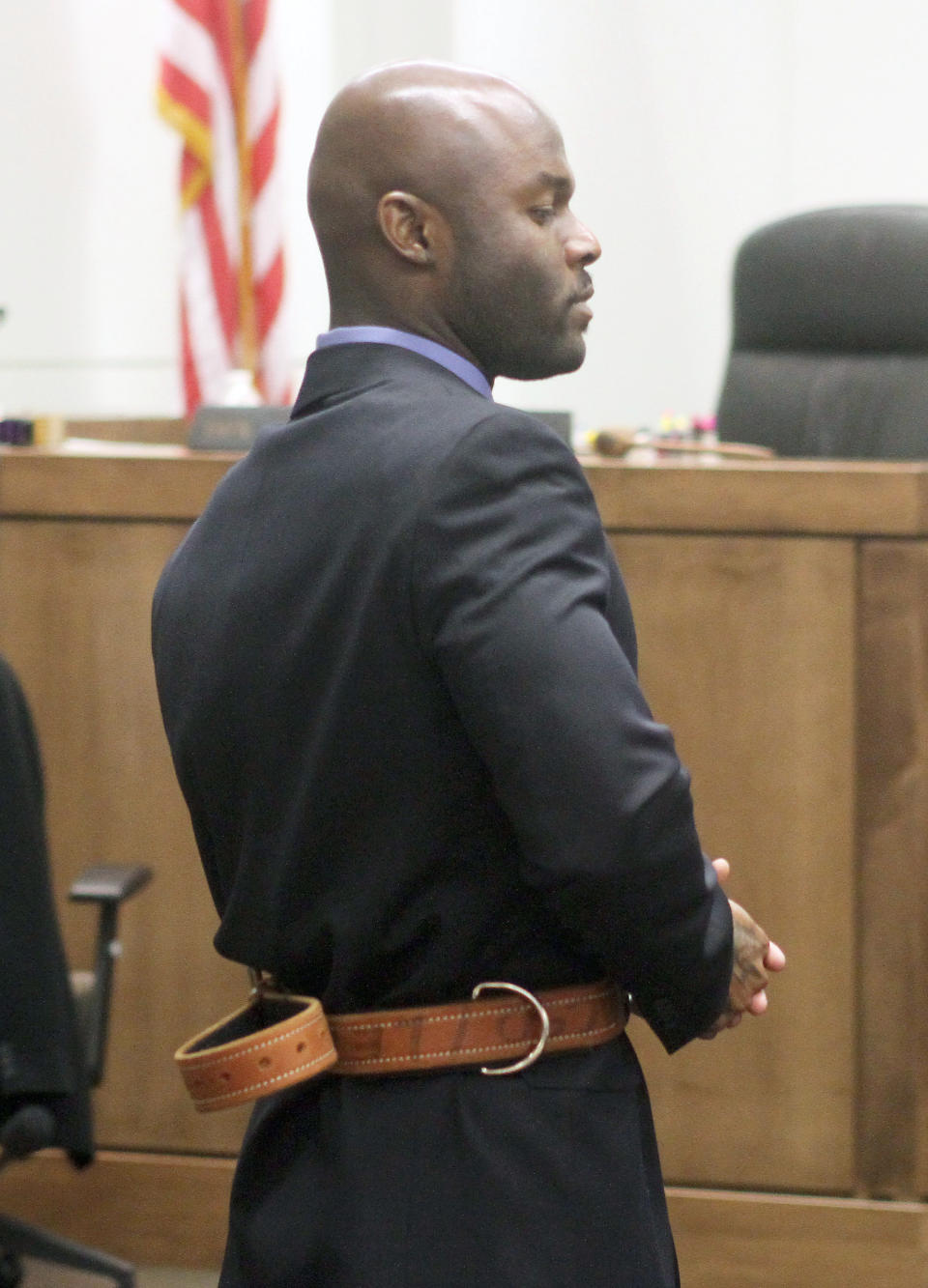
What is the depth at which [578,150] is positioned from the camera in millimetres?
4504

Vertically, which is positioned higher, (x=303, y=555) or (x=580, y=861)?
(x=303, y=555)

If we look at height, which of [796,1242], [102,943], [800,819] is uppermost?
[800,819]

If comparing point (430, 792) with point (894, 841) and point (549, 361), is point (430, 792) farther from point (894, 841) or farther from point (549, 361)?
point (894, 841)

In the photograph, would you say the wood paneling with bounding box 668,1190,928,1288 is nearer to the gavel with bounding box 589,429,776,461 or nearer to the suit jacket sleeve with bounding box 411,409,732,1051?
the gavel with bounding box 589,429,776,461

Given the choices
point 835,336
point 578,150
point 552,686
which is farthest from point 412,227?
point 578,150

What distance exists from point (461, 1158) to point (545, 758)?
279mm

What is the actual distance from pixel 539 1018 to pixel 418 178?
1.74 feet

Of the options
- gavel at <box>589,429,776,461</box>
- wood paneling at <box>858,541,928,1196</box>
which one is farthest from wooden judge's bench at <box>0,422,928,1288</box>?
gavel at <box>589,429,776,461</box>

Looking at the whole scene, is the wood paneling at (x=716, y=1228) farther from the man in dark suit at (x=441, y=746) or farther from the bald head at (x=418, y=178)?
the bald head at (x=418, y=178)

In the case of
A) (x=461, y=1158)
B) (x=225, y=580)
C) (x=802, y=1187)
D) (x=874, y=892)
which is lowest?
(x=802, y=1187)

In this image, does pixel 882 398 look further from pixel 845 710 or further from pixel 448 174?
pixel 448 174

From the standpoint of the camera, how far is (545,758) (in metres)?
0.93

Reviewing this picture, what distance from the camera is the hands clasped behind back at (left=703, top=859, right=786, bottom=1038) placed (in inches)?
42.1

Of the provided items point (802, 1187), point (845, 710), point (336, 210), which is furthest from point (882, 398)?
point (336, 210)
